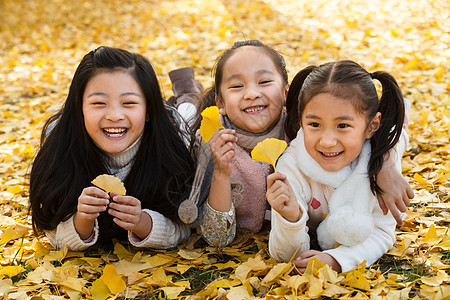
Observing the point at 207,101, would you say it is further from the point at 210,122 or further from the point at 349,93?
the point at 349,93

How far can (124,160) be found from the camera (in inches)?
94.3

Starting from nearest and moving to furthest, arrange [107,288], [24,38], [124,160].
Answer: [107,288] < [124,160] < [24,38]

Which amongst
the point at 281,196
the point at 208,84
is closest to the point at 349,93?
the point at 281,196

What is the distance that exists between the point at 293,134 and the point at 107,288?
111 cm

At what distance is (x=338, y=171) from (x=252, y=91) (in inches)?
21.9

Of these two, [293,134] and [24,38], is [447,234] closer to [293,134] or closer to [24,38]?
[293,134]

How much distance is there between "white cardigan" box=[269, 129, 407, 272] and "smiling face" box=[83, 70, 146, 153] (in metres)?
0.70

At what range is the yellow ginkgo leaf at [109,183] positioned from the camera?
2.02 meters

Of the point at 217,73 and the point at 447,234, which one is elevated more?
the point at 217,73

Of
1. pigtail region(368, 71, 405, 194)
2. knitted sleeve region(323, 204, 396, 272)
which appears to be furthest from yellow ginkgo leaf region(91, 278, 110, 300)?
pigtail region(368, 71, 405, 194)

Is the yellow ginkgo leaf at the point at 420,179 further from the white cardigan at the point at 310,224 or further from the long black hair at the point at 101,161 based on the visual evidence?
the long black hair at the point at 101,161

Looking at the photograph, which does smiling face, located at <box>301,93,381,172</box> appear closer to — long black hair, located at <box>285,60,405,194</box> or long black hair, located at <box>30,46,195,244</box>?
long black hair, located at <box>285,60,405,194</box>

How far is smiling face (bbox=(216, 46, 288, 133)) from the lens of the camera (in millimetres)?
2346

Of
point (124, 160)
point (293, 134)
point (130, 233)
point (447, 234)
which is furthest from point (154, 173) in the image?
point (447, 234)
